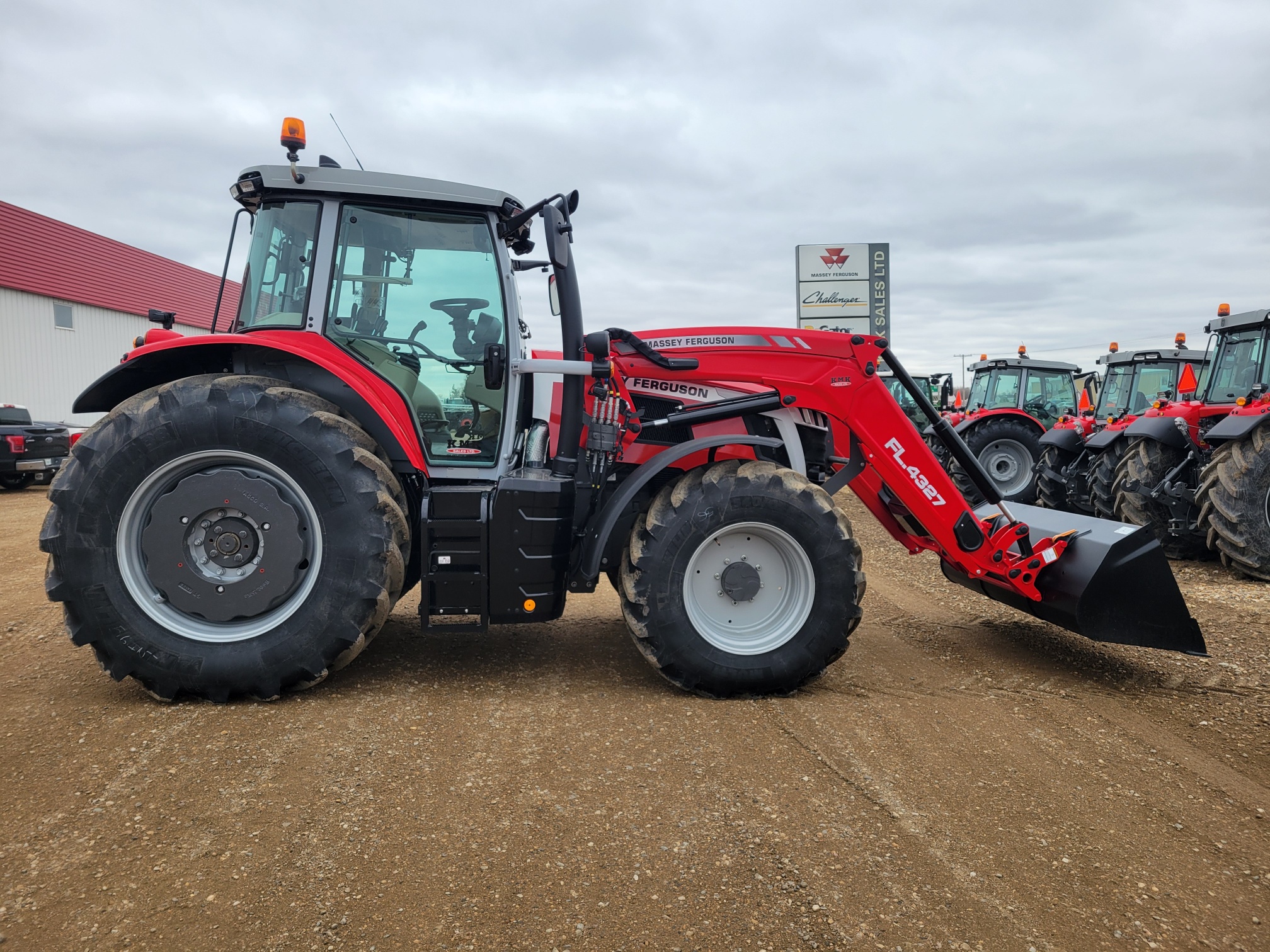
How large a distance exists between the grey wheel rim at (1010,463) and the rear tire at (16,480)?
54.0 feet

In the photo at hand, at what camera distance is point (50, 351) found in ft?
68.4

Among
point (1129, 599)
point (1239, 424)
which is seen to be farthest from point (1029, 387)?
point (1129, 599)

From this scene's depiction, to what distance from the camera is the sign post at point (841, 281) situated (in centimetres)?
1786

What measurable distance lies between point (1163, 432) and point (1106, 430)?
146cm

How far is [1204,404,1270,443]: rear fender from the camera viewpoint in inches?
288

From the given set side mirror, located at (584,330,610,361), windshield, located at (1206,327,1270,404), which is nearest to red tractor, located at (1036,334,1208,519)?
windshield, located at (1206,327,1270,404)

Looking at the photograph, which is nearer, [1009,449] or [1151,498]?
[1151,498]

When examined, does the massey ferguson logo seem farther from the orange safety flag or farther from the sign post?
the sign post

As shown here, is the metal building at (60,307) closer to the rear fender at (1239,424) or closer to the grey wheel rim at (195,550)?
the grey wheel rim at (195,550)

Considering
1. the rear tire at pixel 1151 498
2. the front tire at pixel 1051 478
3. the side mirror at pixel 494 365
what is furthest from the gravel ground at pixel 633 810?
the front tire at pixel 1051 478

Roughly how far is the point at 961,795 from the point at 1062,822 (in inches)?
12.6

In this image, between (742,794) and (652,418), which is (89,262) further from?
(742,794)

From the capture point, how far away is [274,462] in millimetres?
3715

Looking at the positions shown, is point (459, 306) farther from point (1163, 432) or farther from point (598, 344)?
point (1163, 432)
